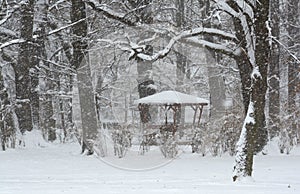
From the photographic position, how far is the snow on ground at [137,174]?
7652 mm

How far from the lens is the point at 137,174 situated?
10156 mm

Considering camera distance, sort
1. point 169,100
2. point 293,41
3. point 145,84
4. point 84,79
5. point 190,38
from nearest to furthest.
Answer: point 190,38
point 84,79
point 169,100
point 293,41
point 145,84

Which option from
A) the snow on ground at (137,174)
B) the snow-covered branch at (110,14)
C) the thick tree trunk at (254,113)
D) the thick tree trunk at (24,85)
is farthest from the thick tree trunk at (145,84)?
the thick tree trunk at (254,113)

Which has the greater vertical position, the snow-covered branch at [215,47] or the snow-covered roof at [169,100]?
the snow-covered branch at [215,47]

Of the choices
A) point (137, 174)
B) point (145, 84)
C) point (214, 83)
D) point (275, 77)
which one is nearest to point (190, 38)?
point (137, 174)

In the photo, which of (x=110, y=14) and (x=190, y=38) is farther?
(x=190, y=38)

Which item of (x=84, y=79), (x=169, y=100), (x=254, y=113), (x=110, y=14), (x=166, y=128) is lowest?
(x=166, y=128)

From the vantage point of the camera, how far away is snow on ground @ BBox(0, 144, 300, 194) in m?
7.65

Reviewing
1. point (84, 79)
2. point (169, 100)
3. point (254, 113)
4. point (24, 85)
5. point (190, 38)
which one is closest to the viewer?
point (254, 113)

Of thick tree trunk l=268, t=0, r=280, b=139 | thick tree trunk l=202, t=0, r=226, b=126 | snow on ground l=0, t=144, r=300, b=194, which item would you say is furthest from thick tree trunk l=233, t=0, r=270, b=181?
thick tree trunk l=202, t=0, r=226, b=126

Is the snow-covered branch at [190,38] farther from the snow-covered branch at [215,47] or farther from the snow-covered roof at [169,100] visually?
the snow-covered roof at [169,100]

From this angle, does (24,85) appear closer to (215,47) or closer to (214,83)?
(215,47)

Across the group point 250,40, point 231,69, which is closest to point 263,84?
point 250,40

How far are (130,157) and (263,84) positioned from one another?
5.76 metres
